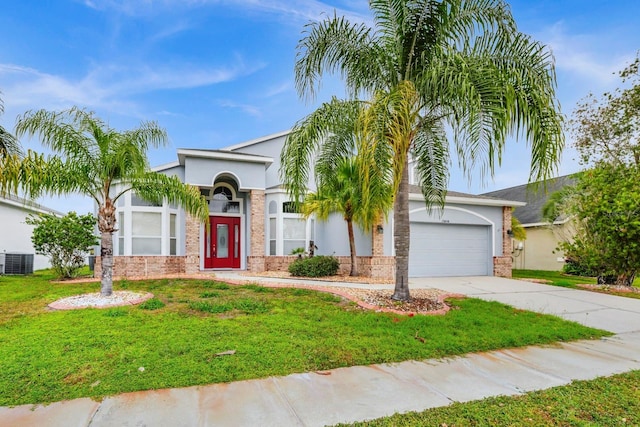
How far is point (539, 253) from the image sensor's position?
22391 mm

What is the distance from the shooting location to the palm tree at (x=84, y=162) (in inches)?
321

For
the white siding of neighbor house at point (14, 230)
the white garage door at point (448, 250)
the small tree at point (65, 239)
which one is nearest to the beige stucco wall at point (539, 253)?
the white garage door at point (448, 250)

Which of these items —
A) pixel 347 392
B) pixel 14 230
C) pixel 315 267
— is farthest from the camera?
pixel 14 230

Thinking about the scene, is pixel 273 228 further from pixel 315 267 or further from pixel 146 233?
pixel 146 233

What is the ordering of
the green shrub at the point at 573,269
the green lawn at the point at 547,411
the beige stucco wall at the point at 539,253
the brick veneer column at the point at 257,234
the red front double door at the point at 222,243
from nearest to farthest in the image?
the green lawn at the point at 547,411, the brick veneer column at the point at 257,234, the red front double door at the point at 222,243, the green shrub at the point at 573,269, the beige stucco wall at the point at 539,253

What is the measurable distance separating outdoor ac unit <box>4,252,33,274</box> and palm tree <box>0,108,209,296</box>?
35.4ft

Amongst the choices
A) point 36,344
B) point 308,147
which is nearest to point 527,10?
point 308,147

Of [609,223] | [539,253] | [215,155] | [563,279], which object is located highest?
[215,155]

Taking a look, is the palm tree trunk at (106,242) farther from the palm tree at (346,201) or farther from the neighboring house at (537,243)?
the neighboring house at (537,243)

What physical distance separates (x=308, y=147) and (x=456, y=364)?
5.33 metres

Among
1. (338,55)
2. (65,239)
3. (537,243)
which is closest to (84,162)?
(65,239)

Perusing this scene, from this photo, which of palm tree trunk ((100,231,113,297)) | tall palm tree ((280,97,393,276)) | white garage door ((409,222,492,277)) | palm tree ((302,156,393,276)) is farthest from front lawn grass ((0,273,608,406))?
white garage door ((409,222,492,277))

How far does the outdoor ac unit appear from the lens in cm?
1616

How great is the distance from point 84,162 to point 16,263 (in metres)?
11.8
